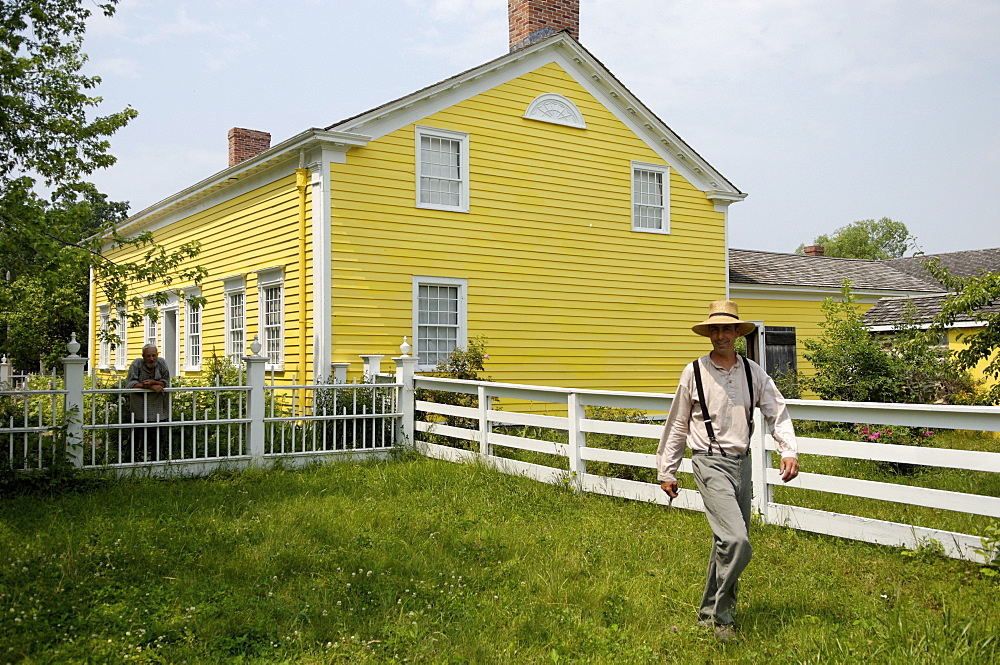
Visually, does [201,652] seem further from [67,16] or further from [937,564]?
[67,16]

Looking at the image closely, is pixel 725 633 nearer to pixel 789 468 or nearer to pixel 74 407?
pixel 789 468

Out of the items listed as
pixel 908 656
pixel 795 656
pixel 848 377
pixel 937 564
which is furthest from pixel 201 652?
pixel 848 377

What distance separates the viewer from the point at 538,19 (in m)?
17.9

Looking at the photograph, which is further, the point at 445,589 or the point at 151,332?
the point at 151,332

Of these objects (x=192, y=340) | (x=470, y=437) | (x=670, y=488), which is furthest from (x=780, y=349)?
(x=670, y=488)

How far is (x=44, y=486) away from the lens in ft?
30.9

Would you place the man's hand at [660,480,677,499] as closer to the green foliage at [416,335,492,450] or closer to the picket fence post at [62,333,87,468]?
the green foliage at [416,335,492,450]

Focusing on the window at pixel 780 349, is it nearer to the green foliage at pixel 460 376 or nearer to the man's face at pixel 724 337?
the green foliage at pixel 460 376

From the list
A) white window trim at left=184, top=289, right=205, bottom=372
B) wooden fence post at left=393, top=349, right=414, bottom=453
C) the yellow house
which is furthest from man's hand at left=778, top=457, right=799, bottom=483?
white window trim at left=184, top=289, right=205, bottom=372

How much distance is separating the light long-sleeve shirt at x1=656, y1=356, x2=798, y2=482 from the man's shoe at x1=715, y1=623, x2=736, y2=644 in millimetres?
931

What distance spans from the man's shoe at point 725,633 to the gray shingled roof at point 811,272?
17.0m

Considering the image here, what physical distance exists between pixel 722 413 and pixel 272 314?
12284 millimetres

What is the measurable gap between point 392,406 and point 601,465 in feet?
14.0

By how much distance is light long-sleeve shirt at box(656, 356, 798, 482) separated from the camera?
5324 mm
